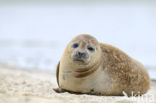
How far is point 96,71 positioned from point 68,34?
42.2 ft

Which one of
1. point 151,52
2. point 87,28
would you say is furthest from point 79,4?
point 151,52

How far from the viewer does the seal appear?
466 centimetres

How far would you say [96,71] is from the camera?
4.82 meters

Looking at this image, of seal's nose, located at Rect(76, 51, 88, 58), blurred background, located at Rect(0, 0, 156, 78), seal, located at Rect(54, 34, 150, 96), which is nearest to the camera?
seal's nose, located at Rect(76, 51, 88, 58)

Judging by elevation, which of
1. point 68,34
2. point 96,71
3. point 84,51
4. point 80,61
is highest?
point 68,34

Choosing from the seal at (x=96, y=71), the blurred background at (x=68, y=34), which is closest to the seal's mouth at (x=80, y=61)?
the seal at (x=96, y=71)

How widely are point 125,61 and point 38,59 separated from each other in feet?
17.7

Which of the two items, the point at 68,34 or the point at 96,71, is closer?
the point at 96,71

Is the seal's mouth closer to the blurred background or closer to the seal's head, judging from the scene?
the seal's head

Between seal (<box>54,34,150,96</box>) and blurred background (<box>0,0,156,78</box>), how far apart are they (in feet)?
9.35

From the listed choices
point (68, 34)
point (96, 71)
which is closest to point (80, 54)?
point (96, 71)

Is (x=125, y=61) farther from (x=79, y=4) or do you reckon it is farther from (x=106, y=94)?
(x=79, y=4)

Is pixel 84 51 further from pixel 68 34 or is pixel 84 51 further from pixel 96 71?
pixel 68 34

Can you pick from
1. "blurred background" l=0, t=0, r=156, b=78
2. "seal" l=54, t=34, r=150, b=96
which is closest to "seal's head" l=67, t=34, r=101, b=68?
"seal" l=54, t=34, r=150, b=96
